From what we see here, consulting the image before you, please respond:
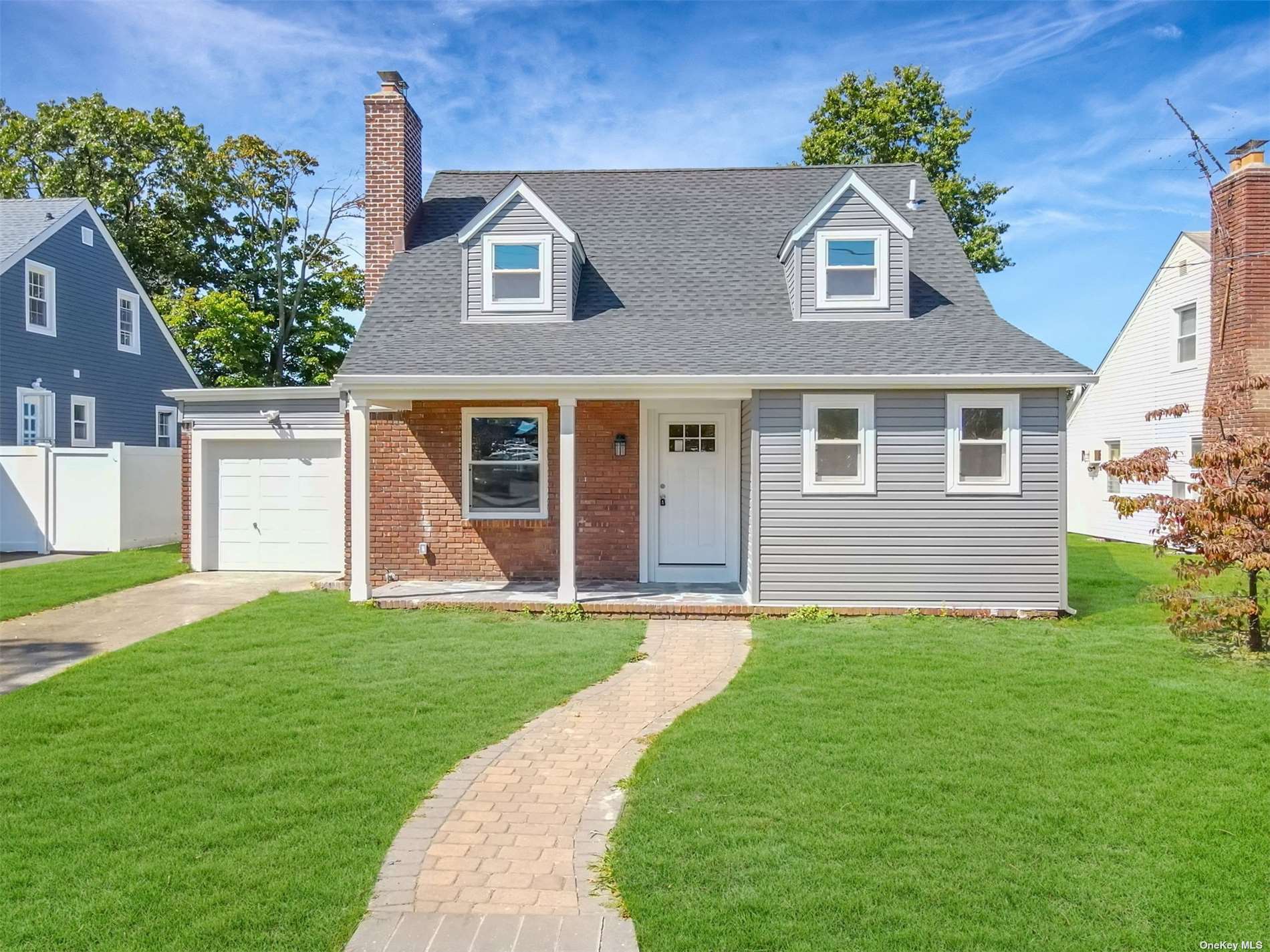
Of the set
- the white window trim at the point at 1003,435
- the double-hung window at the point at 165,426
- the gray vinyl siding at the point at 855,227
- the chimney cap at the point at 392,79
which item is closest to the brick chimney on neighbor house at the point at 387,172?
the chimney cap at the point at 392,79

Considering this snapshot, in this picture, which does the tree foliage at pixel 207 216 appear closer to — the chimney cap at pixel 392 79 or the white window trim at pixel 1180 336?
the chimney cap at pixel 392 79

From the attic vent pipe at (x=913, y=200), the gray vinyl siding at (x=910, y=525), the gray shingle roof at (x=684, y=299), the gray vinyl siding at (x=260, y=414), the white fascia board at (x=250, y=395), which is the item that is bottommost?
the gray vinyl siding at (x=910, y=525)

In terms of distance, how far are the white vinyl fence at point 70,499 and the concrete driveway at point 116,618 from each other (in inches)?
179

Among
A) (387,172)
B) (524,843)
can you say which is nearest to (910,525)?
(524,843)

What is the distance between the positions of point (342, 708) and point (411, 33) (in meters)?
10.2

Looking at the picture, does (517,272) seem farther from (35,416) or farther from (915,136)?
(915,136)

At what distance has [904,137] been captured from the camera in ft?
82.1

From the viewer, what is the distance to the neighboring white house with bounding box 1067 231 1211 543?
696 inches

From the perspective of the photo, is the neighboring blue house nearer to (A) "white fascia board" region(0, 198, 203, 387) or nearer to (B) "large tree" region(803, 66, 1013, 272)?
(A) "white fascia board" region(0, 198, 203, 387)

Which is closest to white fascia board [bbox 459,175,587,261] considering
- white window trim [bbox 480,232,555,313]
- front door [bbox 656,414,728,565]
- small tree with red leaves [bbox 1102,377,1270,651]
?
white window trim [bbox 480,232,555,313]

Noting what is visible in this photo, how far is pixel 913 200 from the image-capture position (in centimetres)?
1307

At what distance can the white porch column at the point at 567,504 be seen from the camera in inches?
401

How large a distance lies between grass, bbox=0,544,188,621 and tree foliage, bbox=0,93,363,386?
13.5 meters

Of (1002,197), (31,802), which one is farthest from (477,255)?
(1002,197)
